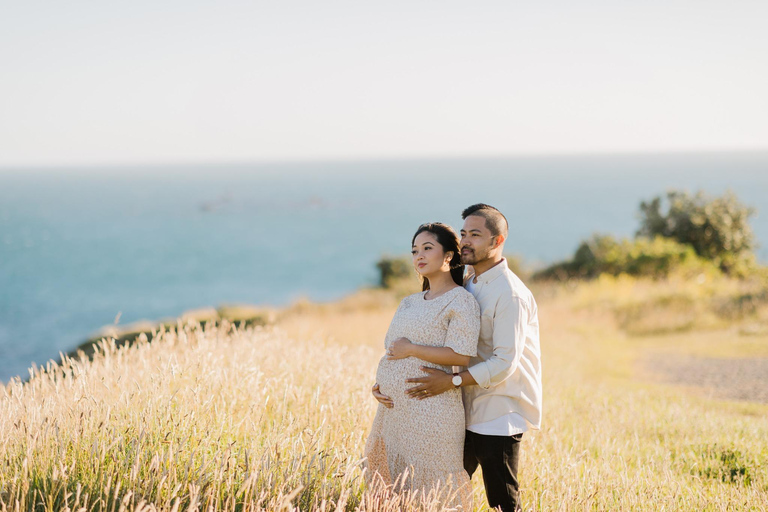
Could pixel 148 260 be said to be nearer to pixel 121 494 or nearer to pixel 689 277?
pixel 689 277

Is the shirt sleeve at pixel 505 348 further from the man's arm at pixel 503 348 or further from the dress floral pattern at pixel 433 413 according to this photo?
the dress floral pattern at pixel 433 413

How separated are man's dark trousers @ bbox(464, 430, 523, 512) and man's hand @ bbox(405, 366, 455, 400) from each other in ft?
1.42

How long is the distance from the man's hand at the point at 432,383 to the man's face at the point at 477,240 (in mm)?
769

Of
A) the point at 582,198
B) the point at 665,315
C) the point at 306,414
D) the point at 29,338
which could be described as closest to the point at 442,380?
the point at 306,414

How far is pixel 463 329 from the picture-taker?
3.84m

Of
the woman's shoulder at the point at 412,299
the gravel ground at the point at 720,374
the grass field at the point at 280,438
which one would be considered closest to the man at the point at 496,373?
the woman's shoulder at the point at 412,299

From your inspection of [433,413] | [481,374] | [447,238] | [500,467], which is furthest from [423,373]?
[447,238]

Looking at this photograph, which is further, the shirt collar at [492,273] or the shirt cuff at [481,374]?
the shirt collar at [492,273]

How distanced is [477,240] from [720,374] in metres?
10.6

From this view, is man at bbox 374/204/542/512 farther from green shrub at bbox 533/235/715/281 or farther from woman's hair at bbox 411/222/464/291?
green shrub at bbox 533/235/715/281

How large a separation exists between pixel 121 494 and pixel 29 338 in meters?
55.7

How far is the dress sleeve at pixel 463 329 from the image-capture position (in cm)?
384

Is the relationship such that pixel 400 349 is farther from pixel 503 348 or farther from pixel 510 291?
pixel 510 291

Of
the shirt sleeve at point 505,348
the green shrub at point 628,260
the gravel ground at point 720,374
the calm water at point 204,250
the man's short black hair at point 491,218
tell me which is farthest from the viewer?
the calm water at point 204,250
